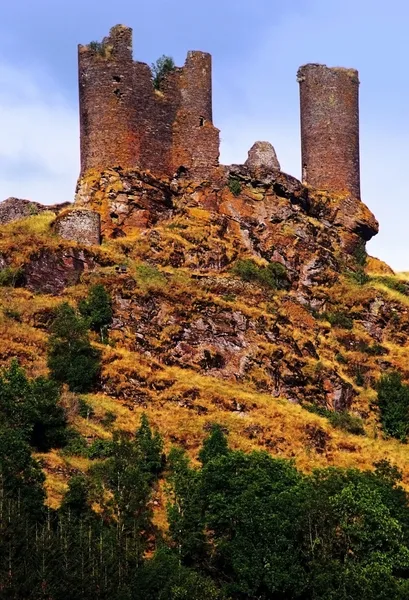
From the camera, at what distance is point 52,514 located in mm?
49062

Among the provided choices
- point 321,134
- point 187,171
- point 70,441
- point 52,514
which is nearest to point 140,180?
point 187,171

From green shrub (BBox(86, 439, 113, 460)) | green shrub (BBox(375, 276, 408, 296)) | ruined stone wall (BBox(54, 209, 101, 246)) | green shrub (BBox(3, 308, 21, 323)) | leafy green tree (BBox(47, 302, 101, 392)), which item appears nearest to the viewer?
green shrub (BBox(86, 439, 113, 460))

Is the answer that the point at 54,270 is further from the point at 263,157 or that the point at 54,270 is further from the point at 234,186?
the point at 263,157

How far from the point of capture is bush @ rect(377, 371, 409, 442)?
62.2m

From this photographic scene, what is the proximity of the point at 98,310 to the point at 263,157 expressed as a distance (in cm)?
1464

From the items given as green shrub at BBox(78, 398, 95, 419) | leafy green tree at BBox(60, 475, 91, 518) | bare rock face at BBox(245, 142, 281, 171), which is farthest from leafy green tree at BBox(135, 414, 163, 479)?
bare rock face at BBox(245, 142, 281, 171)

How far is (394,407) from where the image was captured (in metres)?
62.7

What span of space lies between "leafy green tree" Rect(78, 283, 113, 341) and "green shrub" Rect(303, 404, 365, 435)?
8415mm

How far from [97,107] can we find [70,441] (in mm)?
17680

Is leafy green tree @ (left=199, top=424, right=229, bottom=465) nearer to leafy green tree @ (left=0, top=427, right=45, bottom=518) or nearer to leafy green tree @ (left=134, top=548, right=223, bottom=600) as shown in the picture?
leafy green tree @ (left=0, top=427, right=45, bottom=518)

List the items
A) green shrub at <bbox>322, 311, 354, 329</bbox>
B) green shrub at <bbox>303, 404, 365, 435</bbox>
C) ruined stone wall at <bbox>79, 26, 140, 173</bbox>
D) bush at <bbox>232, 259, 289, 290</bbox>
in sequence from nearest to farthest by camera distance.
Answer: green shrub at <bbox>303, 404, 365, 435</bbox> < bush at <bbox>232, 259, 289, 290</bbox> < ruined stone wall at <bbox>79, 26, 140, 173</bbox> < green shrub at <bbox>322, 311, 354, 329</bbox>

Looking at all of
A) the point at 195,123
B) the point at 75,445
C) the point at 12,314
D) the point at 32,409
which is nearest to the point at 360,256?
the point at 195,123

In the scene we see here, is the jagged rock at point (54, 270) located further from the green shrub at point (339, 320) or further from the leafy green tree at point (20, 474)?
the leafy green tree at point (20, 474)

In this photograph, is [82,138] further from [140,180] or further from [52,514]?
[52,514]
